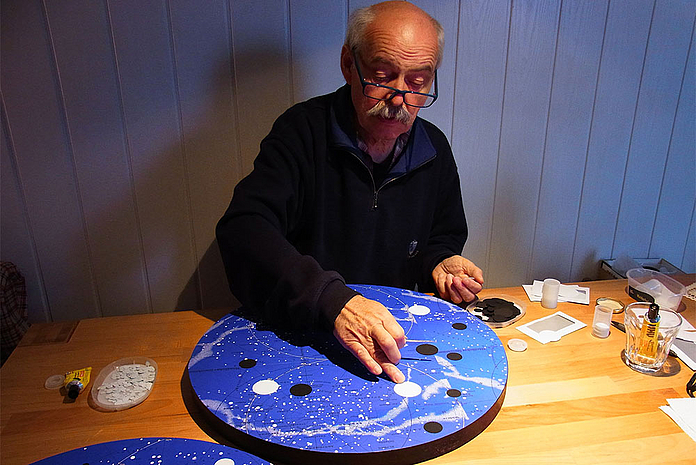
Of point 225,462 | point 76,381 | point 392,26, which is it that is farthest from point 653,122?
point 76,381

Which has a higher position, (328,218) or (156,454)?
(328,218)

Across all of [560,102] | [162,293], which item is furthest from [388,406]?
[560,102]

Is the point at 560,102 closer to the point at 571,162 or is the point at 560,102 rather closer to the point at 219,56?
the point at 571,162

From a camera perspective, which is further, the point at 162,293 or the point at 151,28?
the point at 162,293

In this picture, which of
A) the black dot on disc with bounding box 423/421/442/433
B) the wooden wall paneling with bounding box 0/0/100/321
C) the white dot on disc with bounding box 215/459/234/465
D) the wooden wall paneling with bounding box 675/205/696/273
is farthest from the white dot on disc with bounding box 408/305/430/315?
the wooden wall paneling with bounding box 675/205/696/273

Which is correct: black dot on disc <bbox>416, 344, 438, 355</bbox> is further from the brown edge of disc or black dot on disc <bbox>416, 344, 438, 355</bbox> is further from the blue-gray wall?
the blue-gray wall

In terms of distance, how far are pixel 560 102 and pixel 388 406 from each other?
158cm

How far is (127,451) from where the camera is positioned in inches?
34.0

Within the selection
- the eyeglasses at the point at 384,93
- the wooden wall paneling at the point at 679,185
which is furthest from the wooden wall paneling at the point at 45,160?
the wooden wall paneling at the point at 679,185

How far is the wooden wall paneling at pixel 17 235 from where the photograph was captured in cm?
165

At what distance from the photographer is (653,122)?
2123 mm

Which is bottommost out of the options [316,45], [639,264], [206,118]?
[639,264]

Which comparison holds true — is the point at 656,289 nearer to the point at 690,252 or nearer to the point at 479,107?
the point at 479,107

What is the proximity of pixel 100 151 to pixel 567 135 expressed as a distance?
1.82 m
